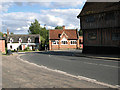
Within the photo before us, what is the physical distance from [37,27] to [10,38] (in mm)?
35010

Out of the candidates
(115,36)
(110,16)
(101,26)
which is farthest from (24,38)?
(115,36)

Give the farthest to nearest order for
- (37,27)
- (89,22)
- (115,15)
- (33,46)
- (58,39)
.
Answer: (37,27)
(33,46)
(58,39)
(89,22)
(115,15)

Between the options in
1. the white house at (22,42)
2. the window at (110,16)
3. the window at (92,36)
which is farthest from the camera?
the white house at (22,42)

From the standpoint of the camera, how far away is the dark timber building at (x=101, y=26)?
24.2 m

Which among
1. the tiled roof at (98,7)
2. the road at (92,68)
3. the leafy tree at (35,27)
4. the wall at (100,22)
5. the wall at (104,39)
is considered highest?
the leafy tree at (35,27)

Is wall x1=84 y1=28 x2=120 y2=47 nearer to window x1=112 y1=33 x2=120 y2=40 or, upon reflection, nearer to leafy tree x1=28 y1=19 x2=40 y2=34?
window x1=112 y1=33 x2=120 y2=40

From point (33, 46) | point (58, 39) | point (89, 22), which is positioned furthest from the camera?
point (33, 46)

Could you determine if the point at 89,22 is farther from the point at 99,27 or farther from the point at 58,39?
the point at 58,39

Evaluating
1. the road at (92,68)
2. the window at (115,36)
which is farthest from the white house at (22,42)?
the road at (92,68)

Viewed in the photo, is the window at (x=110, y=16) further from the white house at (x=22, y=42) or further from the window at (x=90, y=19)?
the white house at (x=22, y=42)

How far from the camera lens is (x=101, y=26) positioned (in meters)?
25.8

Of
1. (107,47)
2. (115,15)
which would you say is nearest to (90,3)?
(115,15)

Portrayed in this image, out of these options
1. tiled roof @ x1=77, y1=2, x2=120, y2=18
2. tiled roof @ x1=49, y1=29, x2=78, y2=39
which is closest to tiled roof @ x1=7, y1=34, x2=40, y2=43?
tiled roof @ x1=49, y1=29, x2=78, y2=39

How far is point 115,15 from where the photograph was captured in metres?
23.8
